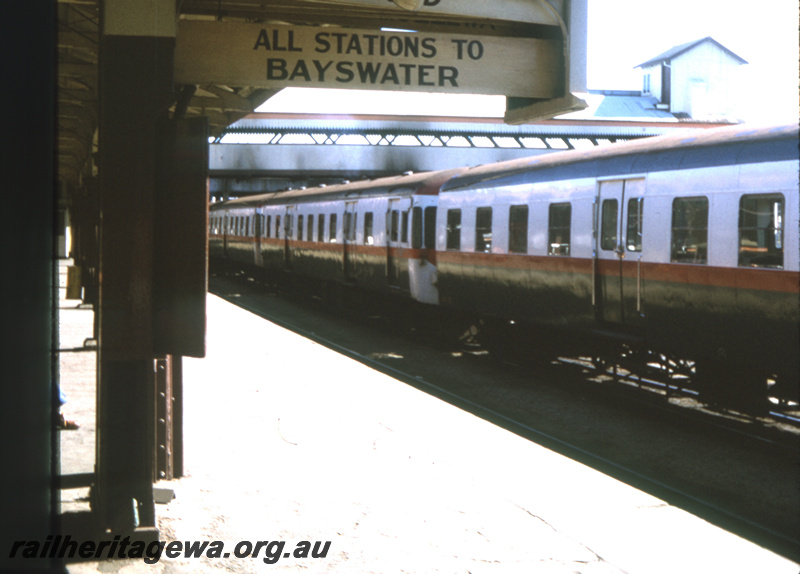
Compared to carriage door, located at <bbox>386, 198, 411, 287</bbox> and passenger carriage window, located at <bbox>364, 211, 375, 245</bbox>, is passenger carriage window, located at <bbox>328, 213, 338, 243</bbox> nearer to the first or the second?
passenger carriage window, located at <bbox>364, 211, 375, 245</bbox>

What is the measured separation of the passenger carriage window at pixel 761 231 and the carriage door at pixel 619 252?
1499mm

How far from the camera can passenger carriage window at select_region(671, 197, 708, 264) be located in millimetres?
8516

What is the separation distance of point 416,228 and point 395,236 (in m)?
1.13

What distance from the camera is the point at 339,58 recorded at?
6.20 meters

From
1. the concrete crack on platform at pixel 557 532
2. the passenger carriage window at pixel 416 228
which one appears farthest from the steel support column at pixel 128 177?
the passenger carriage window at pixel 416 228

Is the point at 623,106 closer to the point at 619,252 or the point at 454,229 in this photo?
the point at 454,229

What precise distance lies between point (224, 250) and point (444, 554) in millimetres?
32897

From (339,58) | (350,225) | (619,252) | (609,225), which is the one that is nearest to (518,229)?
(609,225)

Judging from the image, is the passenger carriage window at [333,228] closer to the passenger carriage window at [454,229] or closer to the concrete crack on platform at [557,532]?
the passenger carriage window at [454,229]

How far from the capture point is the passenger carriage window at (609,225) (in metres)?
9.91

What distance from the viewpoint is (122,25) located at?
4.50 meters

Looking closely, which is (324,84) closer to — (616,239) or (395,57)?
(395,57)

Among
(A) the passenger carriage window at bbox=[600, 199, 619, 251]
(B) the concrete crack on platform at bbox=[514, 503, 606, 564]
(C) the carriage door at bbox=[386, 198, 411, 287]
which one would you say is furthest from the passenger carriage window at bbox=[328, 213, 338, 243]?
(B) the concrete crack on platform at bbox=[514, 503, 606, 564]

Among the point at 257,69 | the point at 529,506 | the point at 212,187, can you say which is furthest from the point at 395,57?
the point at 212,187
